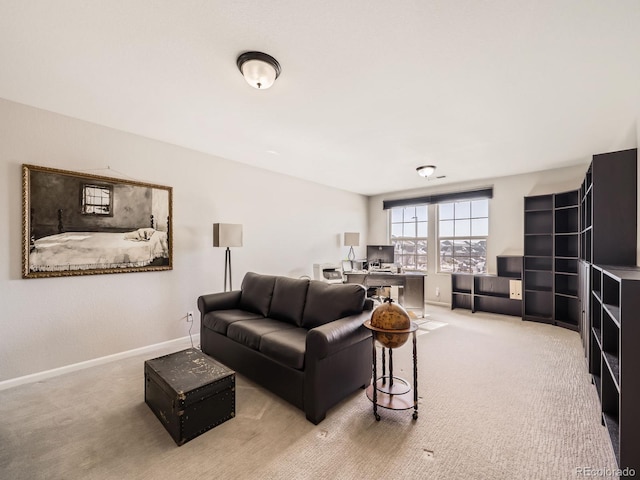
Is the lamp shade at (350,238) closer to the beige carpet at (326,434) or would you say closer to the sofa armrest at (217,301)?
the sofa armrest at (217,301)

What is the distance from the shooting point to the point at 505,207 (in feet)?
16.5

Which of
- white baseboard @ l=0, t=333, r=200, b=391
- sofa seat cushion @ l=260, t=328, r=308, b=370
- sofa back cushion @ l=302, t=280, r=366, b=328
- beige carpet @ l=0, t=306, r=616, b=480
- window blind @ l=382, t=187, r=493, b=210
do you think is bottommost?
beige carpet @ l=0, t=306, r=616, b=480

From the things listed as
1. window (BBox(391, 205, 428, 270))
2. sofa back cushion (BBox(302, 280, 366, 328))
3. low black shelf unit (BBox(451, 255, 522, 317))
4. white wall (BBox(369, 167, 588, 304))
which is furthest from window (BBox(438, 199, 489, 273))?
sofa back cushion (BBox(302, 280, 366, 328))

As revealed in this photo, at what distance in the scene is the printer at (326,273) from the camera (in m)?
5.19

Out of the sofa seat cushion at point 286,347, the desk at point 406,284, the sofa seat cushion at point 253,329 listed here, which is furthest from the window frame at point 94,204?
the desk at point 406,284

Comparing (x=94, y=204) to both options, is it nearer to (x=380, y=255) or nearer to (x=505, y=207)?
(x=380, y=255)

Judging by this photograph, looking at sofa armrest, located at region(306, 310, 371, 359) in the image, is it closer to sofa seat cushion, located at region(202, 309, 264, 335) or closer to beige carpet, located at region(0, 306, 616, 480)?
beige carpet, located at region(0, 306, 616, 480)

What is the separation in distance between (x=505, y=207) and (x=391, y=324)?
14.6 ft

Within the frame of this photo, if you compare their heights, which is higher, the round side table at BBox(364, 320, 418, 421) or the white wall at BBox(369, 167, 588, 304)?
the white wall at BBox(369, 167, 588, 304)

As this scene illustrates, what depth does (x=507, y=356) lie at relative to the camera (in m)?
3.17

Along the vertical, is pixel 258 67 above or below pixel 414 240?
above

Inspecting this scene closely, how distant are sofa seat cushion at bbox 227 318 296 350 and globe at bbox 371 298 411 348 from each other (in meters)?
1.02

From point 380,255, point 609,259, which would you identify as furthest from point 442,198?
point 609,259

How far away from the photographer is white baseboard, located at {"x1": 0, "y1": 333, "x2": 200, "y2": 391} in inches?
98.3
